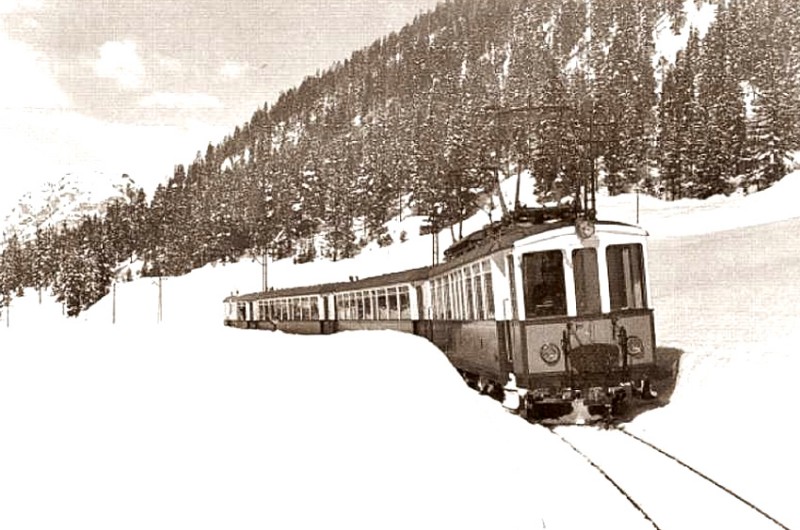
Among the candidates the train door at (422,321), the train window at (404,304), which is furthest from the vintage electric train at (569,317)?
the train window at (404,304)

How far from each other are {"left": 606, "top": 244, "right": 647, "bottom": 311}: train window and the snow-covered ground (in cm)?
204

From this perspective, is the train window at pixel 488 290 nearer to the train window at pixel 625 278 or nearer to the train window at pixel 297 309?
the train window at pixel 625 278

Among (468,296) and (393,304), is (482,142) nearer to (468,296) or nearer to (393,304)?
(393,304)

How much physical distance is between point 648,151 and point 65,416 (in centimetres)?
9083

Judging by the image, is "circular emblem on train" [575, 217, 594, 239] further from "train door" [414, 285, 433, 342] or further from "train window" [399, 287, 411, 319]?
"train window" [399, 287, 411, 319]

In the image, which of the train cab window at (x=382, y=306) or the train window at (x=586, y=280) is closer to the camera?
the train window at (x=586, y=280)

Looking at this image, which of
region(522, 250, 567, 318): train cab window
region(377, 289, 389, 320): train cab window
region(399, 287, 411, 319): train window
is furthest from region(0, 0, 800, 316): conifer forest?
region(522, 250, 567, 318): train cab window

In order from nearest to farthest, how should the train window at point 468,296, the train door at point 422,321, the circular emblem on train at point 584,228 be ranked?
1. the circular emblem on train at point 584,228
2. the train window at point 468,296
3. the train door at point 422,321

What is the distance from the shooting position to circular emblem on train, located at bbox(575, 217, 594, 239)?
12867 millimetres

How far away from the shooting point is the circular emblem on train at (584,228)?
12867mm

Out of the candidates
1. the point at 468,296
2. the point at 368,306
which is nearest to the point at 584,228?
the point at 468,296

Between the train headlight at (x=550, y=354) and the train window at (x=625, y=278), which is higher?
the train window at (x=625, y=278)

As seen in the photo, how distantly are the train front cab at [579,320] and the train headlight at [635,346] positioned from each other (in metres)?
0.02

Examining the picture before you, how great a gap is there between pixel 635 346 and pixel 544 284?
1904 mm
